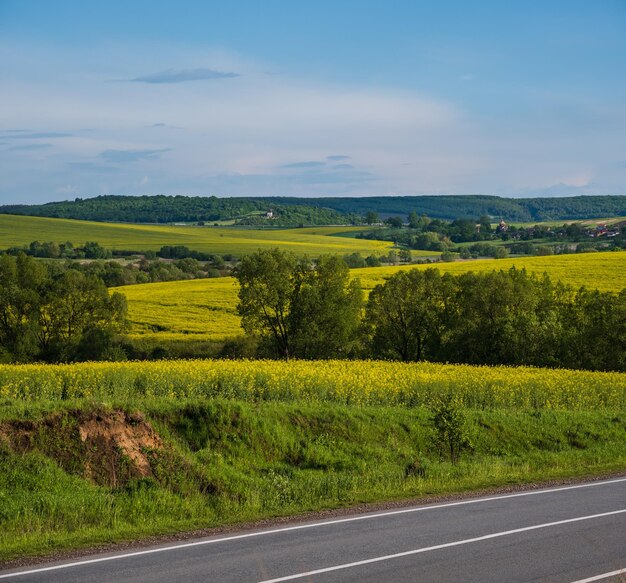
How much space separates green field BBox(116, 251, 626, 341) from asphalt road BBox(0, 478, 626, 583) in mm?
45645

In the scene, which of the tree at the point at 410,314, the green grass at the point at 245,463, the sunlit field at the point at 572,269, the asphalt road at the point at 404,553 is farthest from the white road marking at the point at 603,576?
the sunlit field at the point at 572,269

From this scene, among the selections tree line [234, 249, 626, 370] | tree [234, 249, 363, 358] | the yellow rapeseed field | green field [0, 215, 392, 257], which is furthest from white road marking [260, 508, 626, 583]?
green field [0, 215, 392, 257]

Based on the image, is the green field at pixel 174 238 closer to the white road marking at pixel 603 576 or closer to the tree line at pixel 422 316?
the tree line at pixel 422 316

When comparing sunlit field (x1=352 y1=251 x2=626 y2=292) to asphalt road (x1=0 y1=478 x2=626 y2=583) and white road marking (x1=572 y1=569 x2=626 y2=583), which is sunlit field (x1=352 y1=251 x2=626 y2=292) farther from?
white road marking (x1=572 y1=569 x2=626 y2=583)

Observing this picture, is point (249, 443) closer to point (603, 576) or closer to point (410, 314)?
point (603, 576)

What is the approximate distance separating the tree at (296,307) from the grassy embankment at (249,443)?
2215 centimetres

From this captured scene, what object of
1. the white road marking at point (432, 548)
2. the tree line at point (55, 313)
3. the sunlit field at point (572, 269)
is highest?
the sunlit field at point (572, 269)

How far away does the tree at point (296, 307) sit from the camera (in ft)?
187

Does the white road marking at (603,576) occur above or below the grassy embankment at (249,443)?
above

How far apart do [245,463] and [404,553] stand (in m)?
8.54

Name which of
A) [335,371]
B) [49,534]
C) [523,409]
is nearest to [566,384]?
[523,409]

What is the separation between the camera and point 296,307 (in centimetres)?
5747

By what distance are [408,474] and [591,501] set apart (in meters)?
4.69

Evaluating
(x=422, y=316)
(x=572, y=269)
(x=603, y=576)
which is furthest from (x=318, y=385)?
(x=572, y=269)
